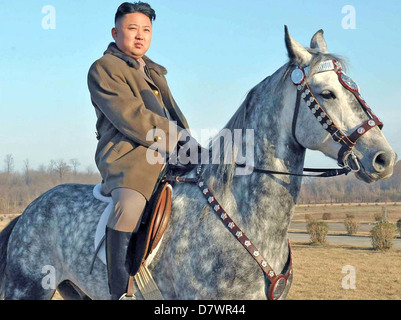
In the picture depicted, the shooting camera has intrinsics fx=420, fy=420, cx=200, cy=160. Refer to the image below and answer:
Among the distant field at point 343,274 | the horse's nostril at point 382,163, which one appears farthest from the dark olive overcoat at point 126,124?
the distant field at point 343,274

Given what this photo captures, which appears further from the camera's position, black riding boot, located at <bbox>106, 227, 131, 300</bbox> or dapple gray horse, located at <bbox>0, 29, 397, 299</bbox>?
black riding boot, located at <bbox>106, 227, 131, 300</bbox>

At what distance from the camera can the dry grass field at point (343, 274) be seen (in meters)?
12.6

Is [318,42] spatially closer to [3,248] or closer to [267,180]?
[267,180]

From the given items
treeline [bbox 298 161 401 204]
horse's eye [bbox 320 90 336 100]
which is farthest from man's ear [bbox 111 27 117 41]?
treeline [bbox 298 161 401 204]

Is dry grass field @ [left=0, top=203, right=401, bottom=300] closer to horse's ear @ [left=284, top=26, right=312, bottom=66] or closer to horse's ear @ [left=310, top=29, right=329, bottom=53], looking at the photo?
horse's ear @ [left=310, top=29, right=329, bottom=53]

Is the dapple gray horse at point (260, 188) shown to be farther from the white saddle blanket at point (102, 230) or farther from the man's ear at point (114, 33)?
the man's ear at point (114, 33)

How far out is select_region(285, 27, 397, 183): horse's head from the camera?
9.56ft

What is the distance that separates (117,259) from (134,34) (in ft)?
6.49

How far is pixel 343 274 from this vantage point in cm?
1577

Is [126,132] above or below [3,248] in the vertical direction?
above

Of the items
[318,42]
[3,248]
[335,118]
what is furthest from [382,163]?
[3,248]
